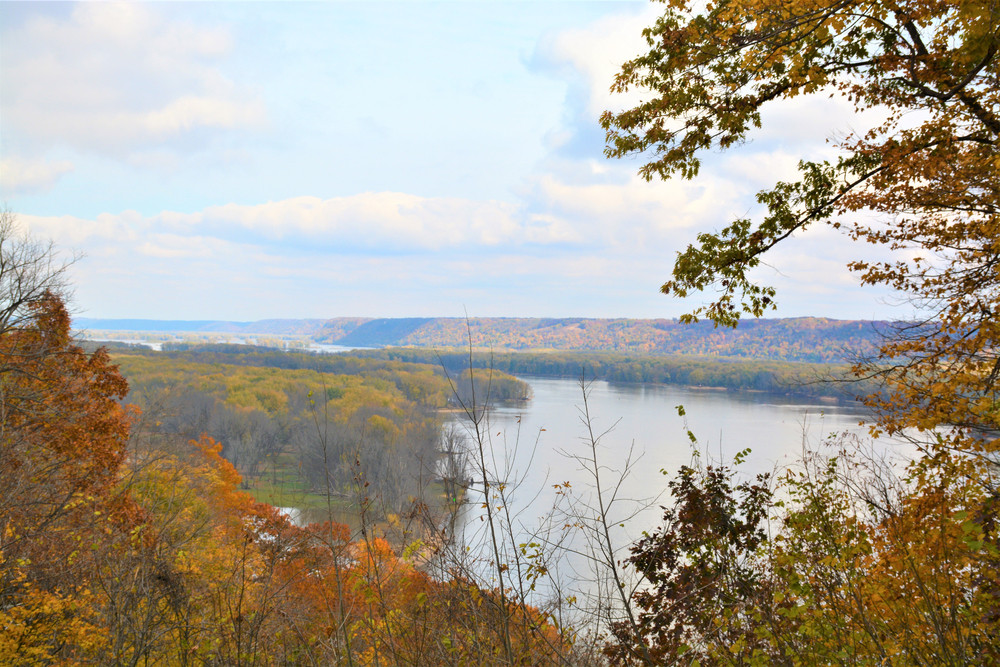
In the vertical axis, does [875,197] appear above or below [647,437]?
above

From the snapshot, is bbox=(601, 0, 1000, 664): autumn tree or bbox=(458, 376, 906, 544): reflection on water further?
bbox=(458, 376, 906, 544): reflection on water

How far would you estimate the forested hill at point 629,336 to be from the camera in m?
83.3

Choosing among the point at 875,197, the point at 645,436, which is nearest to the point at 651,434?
the point at 645,436

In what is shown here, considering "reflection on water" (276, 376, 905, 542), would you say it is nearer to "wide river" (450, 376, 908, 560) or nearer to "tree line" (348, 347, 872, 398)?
"wide river" (450, 376, 908, 560)

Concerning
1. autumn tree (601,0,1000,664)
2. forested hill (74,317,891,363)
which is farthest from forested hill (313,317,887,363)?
autumn tree (601,0,1000,664)

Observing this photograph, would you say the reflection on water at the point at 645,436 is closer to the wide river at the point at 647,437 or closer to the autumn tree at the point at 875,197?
the wide river at the point at 647,437

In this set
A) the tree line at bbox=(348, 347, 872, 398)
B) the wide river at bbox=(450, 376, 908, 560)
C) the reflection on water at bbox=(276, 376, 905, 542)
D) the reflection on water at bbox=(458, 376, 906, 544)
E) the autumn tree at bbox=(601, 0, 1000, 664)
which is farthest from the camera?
the tree line at bbox=(348, 347, 872, 398)

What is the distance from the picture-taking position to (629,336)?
135 metres

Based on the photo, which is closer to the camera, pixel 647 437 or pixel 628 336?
pixel 647 437

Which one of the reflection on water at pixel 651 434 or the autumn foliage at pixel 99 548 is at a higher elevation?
the autumn foliage at pixel 99 548

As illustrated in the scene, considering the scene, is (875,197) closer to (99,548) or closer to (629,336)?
(99,548)

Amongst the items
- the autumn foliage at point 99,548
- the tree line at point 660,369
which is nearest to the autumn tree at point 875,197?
the autumn foliage at point 99,548

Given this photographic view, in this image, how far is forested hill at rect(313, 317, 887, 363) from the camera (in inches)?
3280

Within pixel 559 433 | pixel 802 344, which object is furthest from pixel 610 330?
pixel 559 433
